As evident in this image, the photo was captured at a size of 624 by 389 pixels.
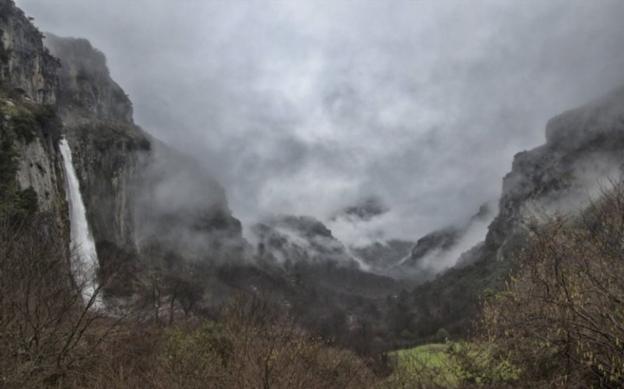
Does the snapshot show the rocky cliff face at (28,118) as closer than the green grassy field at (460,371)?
No

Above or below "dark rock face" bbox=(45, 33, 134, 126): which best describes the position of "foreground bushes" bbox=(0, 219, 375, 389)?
below

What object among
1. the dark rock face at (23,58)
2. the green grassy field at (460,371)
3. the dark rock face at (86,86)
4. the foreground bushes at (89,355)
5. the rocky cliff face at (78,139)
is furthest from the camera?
the dark rock face at (86,86)

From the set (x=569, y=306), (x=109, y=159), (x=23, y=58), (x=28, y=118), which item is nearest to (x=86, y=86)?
(x=109, y=159)

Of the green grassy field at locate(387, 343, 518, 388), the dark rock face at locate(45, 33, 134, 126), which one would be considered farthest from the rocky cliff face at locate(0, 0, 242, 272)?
the green grassy field at locate(387, 343, 518, 388)

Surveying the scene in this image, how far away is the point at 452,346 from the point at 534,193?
180 metres

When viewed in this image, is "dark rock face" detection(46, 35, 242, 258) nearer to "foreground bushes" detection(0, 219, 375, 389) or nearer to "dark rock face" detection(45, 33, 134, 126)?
"dark rock face" detection(45, 33, 134, 126)

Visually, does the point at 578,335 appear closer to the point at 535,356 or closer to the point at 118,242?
the point at 535,356

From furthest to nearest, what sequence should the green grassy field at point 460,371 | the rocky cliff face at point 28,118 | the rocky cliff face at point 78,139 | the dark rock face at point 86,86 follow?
the dark rock face at point 86,86 → the rocky cliff face at point 78,139 → the rocky cliff face at point 28,118 → the green grassy field at point 460,371

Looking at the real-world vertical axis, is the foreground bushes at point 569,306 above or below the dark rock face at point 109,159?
below

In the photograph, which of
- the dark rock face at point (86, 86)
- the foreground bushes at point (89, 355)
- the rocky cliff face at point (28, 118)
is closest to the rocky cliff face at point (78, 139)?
the rocky cliff face at point (28, 118)

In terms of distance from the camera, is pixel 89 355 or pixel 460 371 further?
pixel 460 371

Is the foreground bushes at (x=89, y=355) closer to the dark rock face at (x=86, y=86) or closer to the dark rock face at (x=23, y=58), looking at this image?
the dark rock face at (x=23, y=58)

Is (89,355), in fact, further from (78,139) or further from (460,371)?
(78,139)

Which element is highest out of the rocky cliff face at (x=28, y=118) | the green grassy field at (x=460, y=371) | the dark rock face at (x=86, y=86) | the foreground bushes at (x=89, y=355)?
the dark rock face at (x=86, y=86)
